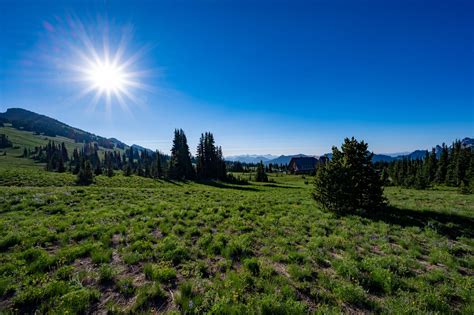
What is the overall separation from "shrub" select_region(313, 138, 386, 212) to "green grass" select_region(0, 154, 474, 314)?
2.35 metres

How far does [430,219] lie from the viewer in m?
12.1

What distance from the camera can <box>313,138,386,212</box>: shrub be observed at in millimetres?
14078

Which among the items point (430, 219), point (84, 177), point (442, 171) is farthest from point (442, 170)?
point (84, 177)

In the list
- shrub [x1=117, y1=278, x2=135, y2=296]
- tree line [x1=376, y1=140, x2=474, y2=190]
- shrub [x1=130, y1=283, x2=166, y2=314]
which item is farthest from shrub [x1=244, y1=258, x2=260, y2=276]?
tree line [x1=376, y1=140, x2=474, y2=190]

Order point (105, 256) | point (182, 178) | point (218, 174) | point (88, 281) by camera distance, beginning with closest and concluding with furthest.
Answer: point (88, 281) → point (105, 256) → point (182, 178) → point (218, 174)

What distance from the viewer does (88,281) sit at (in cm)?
555

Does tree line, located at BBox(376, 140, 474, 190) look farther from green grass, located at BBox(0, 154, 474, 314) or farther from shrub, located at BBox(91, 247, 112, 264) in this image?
shrub, located at BBox(91, 247, 112, 264)

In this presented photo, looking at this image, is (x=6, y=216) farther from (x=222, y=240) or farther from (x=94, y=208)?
(x=222, y=240)

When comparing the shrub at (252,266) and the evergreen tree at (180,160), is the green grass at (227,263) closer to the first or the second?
the shrub at (252,266)

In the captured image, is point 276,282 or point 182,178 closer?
point 276,282

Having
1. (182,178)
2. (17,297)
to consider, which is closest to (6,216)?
(17,297)

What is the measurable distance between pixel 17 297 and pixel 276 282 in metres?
6.57

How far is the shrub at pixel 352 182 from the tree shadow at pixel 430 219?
0.95 m

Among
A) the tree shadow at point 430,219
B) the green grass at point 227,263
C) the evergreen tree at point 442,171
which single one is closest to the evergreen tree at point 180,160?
the green grass at point 227,263
